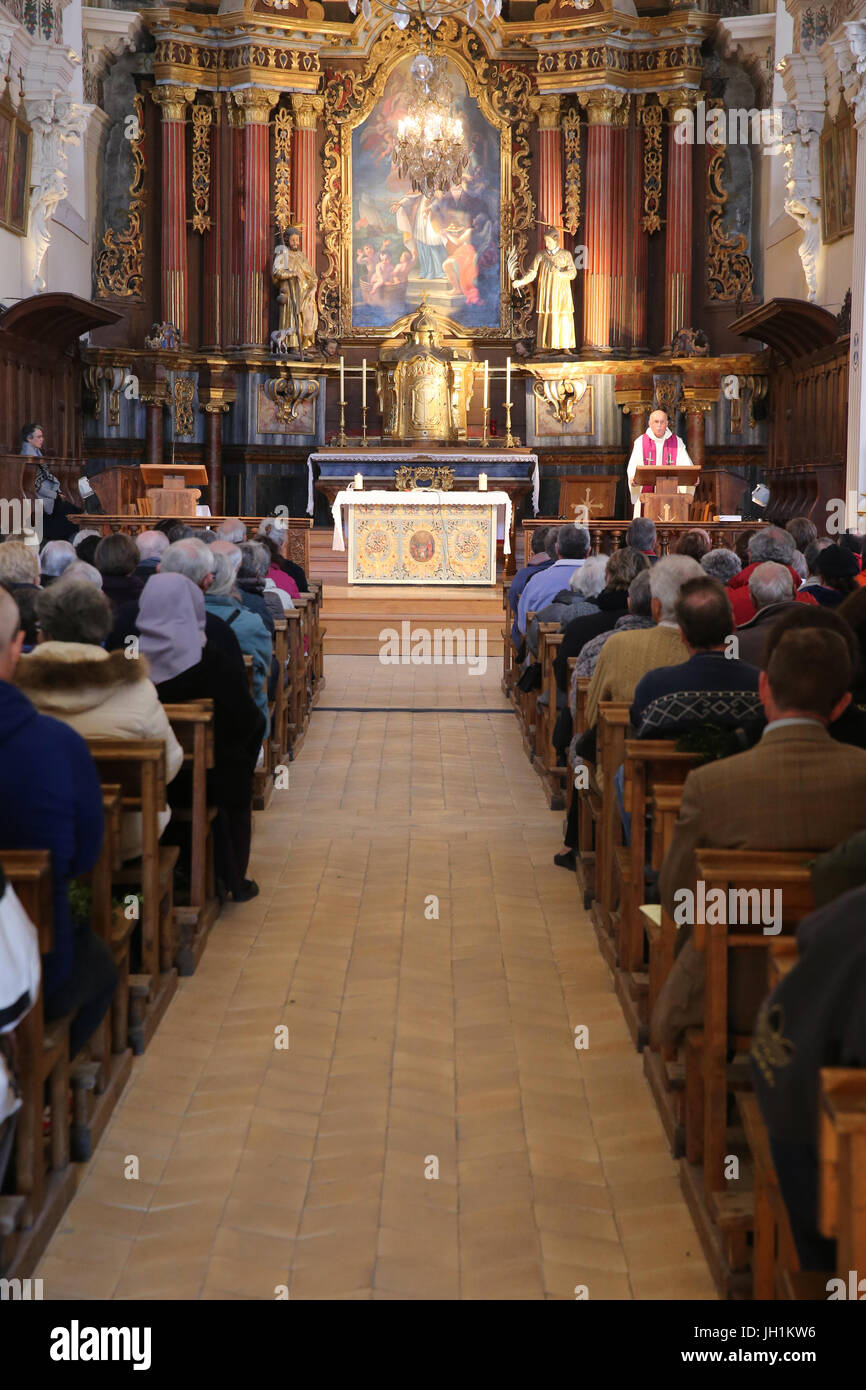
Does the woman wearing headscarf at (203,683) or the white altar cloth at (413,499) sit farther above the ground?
the white altar cloth at (413,499)

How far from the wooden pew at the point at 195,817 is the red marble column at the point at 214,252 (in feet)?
45.9

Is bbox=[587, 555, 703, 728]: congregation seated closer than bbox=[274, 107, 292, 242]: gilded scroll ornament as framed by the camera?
Yes

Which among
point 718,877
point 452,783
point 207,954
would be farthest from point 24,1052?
point 452,783

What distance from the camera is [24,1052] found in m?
3.29

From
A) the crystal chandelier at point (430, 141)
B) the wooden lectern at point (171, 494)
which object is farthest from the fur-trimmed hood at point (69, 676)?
the crystal chandelier at point (430, 141)

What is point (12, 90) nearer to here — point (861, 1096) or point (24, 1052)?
point (24, 1052)

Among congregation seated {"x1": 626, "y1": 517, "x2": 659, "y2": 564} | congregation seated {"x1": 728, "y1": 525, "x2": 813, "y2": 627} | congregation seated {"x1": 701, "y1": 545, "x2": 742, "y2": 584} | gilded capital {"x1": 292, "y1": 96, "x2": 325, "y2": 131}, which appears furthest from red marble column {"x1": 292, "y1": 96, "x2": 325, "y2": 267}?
congregation seated {"x1": 701, "y1": 545, "x2": 742, "y2": 584}

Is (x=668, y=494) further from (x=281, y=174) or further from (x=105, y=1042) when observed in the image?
(x=105, y=1042)

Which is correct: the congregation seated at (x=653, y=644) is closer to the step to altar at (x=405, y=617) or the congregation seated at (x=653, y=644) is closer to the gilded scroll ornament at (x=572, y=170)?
the step to altar at (x=405, y=617)

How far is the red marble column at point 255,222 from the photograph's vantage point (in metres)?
18.5

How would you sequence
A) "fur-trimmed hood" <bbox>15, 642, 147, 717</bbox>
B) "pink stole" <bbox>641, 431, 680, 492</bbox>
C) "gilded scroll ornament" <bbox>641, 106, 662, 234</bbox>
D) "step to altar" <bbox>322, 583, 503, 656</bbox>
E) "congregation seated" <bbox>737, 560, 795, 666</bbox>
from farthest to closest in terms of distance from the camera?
1. "gilded scroll ornament" <bbox>641, 106, 662, 234</bbox>
2. "pink stole" <bbox>641, 431, 680, 492</bbox>
3. "step to altar" <bbox>322, 583, 503, 656</bbox>
4. "congregation seated" <bbox>737, 560, 795, 666</bbox>
5. "fur-trimmed hood" <bbox>15, 642, 147, 717</bbox>

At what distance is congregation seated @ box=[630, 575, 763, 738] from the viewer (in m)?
4.48

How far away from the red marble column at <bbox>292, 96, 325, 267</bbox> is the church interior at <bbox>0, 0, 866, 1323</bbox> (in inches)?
1.9

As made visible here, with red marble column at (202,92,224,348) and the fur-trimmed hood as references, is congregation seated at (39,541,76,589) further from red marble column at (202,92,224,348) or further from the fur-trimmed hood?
red marble column at (202,92,224,348)
